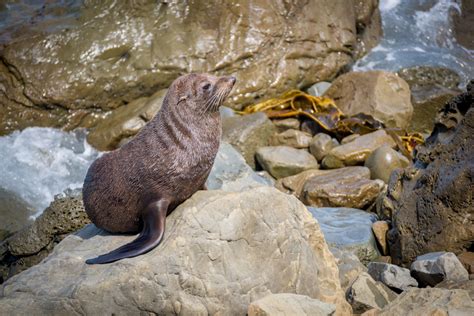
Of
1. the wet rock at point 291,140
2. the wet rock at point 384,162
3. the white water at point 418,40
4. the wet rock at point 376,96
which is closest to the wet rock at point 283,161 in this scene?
the wet rock at point 291,140

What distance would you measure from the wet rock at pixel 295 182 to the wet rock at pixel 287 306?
15.6 feet

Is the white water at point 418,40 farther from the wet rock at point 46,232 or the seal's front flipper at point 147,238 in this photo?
the seal's front flipper at point 147,238

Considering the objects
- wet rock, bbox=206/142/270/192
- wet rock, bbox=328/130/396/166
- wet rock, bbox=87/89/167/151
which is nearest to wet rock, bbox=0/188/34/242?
wet rock, bbox=87/89/167/151

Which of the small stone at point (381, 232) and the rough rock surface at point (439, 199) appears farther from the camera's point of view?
the small stone at point (381, 232)

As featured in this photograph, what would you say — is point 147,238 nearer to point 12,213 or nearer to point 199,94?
point 199,94

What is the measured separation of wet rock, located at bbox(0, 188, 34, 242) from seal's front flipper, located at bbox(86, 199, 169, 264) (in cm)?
388

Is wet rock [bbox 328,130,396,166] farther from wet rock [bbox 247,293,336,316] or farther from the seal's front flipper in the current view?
wet rock [bbox 247,293,336,316]

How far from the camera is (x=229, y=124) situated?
1051 centimetres

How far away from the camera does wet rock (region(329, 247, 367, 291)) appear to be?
6.05 metres

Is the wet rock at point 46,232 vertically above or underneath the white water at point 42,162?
above

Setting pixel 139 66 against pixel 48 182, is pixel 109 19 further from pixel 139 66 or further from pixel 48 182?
pixel 48 182

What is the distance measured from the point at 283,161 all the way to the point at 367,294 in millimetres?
4364

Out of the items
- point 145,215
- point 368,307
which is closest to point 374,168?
point 368,307

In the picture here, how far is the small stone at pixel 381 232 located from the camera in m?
7.25
